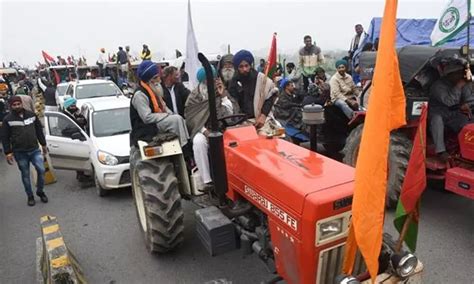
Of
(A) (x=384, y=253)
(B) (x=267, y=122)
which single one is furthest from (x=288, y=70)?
(A) (x=384, y=253)

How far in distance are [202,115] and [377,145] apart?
228 centimetres

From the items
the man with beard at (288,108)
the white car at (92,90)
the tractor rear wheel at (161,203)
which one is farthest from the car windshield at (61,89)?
the tractor rear wheel at (161,203)

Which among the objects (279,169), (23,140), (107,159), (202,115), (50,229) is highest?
(202,115)

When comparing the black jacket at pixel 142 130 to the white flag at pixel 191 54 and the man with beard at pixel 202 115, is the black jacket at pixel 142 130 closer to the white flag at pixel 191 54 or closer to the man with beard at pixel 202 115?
the man with beard at pixel 202 115

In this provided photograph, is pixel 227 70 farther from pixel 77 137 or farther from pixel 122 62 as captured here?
pixel 122 62

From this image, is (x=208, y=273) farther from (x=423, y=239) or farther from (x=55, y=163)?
(x=55, y=163)

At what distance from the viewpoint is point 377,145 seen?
6.45 feet

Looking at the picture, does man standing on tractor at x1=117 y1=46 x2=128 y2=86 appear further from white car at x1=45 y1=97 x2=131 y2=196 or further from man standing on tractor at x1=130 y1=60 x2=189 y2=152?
man standing on tractor at x1=130 y1=60 x2=189 y2=152

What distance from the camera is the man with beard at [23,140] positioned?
628 cm

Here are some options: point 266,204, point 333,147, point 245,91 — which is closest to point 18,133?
point 245,91

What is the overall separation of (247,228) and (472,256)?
2.48 m

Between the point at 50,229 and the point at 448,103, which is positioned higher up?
the point at 448,103

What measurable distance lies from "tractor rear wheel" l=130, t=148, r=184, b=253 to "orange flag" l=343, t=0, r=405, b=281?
222 centimetres

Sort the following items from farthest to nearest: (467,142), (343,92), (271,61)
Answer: (343,92), (467,142), (271,61)
